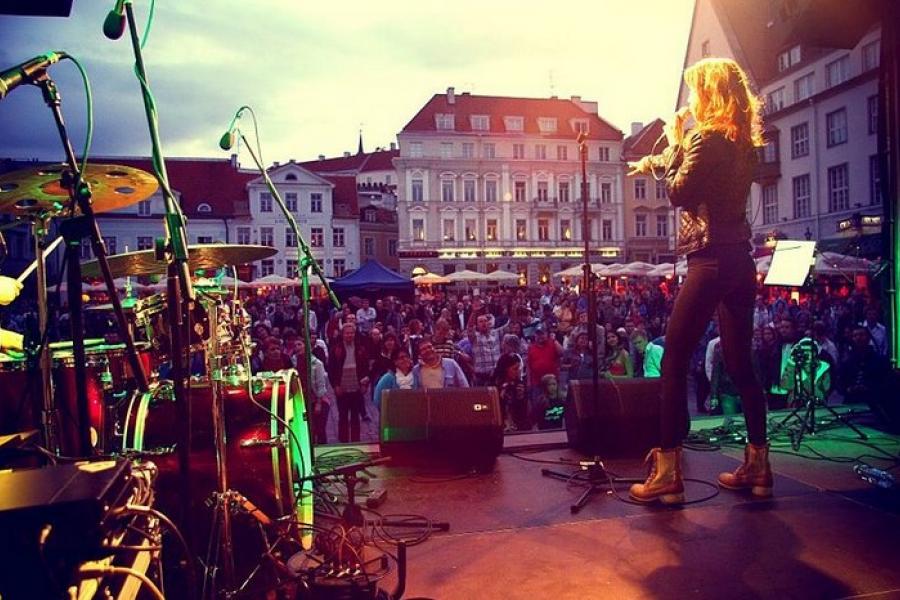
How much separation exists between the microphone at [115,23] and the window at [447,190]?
46959 mm

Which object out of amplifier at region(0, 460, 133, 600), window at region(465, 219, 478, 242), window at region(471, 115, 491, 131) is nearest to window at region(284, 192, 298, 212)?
window at region(465, 219, 478, 242)

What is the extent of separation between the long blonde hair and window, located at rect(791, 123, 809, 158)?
34.3m

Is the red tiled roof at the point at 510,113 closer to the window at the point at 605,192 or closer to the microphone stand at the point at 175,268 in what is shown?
the window at the point at 605,192

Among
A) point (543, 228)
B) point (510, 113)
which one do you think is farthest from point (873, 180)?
point (510, 113)

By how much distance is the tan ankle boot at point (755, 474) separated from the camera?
3678 millimetres

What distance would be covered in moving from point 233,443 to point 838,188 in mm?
34563

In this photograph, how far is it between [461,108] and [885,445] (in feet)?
157

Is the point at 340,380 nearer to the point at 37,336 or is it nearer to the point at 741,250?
the point at 37,336

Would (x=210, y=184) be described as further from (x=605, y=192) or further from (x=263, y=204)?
(x=605, y=192)

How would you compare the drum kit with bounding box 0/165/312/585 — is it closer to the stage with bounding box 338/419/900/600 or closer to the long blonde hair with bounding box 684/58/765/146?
the stage with bounding box 338/419/900/600

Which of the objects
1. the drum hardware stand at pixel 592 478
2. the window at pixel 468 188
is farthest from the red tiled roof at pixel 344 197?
the drum hardware stand at pixel 592 478

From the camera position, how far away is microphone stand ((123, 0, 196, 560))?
7.05ft

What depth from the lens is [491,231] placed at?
49.8m

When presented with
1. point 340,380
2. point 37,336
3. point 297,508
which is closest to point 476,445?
point 297,508
